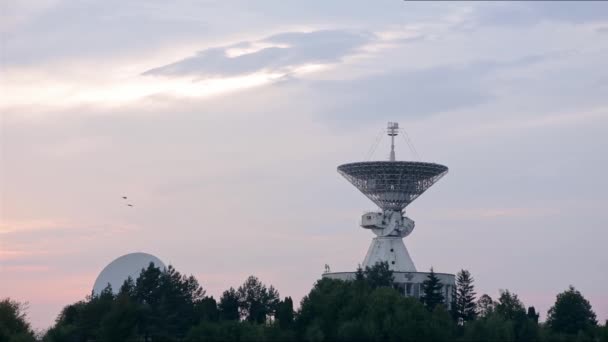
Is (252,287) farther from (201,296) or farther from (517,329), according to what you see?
(517,329)

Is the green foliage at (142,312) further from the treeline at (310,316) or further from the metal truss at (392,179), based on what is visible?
the metal truss at (392,179)

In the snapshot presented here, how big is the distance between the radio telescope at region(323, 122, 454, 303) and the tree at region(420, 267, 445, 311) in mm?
6237

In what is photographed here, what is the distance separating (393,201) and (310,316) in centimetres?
3761

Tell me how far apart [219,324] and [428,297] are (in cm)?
3464

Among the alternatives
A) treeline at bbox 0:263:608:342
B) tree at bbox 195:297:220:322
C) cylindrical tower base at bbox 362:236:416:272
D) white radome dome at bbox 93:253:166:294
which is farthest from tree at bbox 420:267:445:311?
white radome dome at bbox 93:253:166:294

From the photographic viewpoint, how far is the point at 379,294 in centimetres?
13925

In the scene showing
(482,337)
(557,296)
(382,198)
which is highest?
(382,198)

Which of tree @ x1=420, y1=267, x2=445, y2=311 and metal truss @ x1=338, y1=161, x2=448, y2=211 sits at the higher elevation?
metal truss @ x1=338, y1=161, x2=448, y2=211

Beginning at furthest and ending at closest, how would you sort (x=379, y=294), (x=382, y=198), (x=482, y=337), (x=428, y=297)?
(x=382, y=198) < (x=428, y=297) < (x=379, y=294) < (x=482, y=337)

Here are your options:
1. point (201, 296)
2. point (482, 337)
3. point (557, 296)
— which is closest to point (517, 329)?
point (482, 337)

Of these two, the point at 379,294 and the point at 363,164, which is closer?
the point at 379,294

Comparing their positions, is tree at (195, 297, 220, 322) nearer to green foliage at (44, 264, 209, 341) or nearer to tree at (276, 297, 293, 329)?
green foliage at (44, 264, 209, 341)

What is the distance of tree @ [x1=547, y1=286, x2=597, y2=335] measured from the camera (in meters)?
159

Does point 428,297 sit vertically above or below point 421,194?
below
